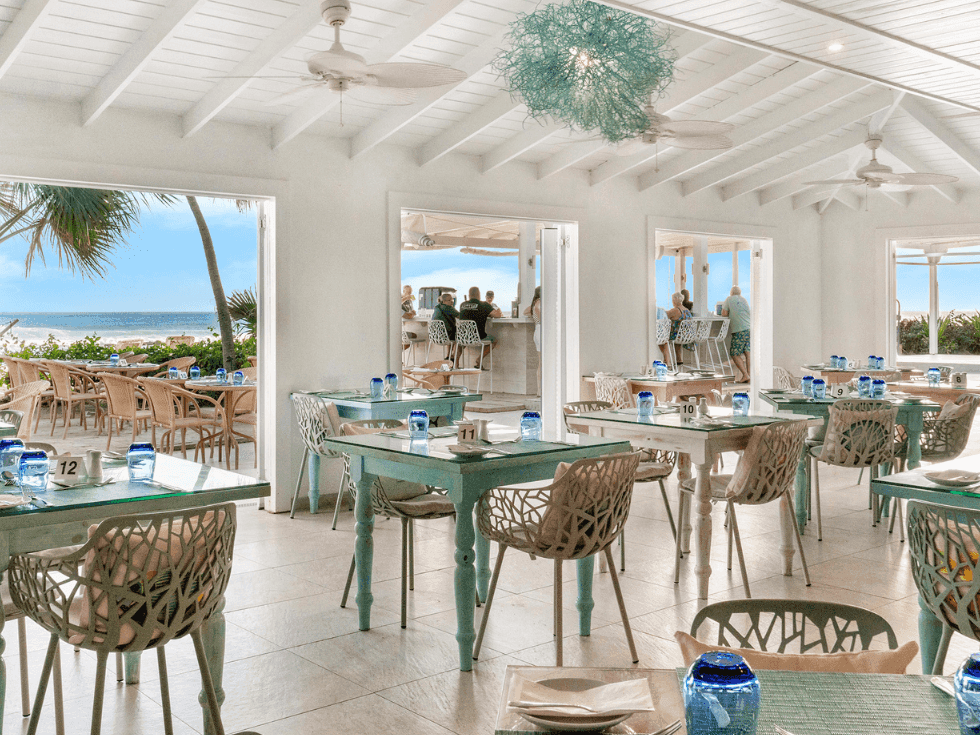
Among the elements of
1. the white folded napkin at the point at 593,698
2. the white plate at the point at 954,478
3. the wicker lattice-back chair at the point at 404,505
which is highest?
the white plate at the point at 954,478

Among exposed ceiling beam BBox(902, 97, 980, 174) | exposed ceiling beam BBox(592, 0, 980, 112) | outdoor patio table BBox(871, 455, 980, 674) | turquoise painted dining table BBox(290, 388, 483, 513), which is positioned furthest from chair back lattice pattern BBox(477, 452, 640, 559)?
exposed ceiling beam BBox(902, 97, 980, 174)

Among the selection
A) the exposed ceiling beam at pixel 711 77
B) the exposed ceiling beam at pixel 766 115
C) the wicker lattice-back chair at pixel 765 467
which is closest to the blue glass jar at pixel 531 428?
Result: the wicker lattice-back chair at pixel 765 467

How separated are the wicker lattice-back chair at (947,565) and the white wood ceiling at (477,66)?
253 centimetres

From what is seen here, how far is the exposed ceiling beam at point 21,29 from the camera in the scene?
14.1 ft

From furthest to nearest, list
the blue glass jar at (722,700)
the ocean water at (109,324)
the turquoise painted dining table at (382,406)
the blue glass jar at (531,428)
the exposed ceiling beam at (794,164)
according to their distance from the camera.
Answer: the ocean water at (109,324), the exposed ceiling beam at (794,164), the turquoise painted dining table at (382,406), the blue glass jar at (531,428), the blue glass jar at (722,700)

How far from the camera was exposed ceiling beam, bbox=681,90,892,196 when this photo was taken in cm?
784

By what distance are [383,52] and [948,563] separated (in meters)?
4.15

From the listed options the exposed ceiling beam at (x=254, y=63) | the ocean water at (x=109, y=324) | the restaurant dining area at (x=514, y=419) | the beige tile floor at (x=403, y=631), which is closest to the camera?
the restaurant dining area at (x=514, y=419)

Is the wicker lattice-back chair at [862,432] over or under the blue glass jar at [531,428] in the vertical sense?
under

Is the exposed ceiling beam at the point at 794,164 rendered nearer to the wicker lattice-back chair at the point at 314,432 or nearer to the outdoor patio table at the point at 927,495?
the wicker lattice-back chair at the point at 314,432

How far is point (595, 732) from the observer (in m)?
1.38

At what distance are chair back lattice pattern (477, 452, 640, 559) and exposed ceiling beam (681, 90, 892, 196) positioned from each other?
584 centimetres

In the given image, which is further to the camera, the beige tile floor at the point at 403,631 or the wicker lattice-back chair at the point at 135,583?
the beige tile floor at the point at 403,631

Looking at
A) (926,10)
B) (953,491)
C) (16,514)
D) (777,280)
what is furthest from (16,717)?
(777,280)
